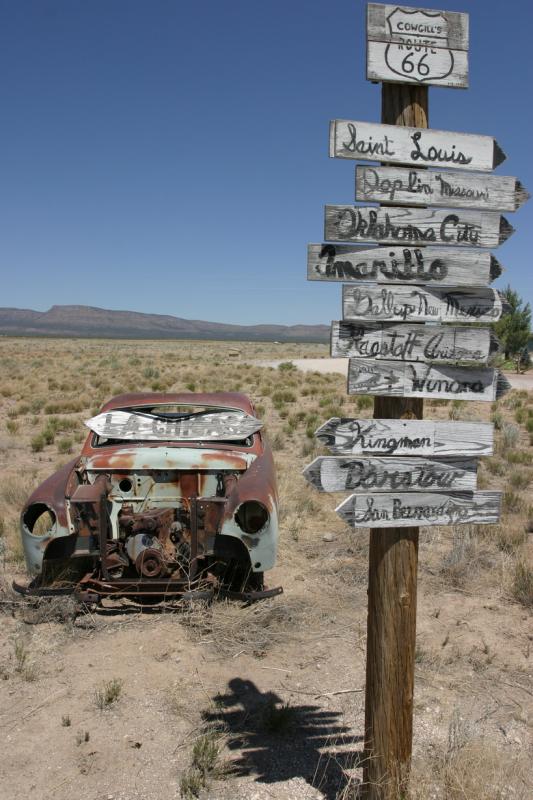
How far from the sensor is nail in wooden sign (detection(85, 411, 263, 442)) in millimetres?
5684

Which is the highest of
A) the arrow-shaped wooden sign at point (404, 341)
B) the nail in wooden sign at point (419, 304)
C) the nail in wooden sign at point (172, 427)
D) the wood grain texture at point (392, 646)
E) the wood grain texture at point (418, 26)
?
the wood grain texture at point (418, 26)

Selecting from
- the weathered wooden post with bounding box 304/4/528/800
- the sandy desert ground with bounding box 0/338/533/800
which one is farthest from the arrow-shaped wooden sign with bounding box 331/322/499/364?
the sandy desert ground with bounding box 0/338/533/800

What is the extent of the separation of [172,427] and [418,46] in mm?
3920

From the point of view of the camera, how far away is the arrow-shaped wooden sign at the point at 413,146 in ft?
8.55

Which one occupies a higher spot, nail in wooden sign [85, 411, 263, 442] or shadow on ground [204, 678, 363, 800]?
nail in wooden sign [85, 411, 263, 442]

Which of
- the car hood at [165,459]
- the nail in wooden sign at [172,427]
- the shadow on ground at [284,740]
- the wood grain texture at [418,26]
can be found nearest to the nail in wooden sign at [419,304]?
the wood grain texture at [418,26]

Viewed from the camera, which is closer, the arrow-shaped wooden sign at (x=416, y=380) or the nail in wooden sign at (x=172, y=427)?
the arrow-shaped wooden sign at (x=416, y=380)

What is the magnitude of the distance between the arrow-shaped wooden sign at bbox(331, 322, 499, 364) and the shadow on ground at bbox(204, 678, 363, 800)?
6.83 feet

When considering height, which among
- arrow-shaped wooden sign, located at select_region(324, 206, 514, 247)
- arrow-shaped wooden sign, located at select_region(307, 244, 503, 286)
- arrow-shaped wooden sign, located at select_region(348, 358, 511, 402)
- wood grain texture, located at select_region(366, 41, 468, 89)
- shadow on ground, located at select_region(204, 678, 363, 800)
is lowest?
shadow on ground, located at select_region(204, 678, 363, 800)

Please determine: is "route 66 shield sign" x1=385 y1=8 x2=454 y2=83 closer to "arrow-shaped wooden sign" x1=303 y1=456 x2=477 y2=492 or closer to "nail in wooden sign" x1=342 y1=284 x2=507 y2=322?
"nail in wooden sign" x1=342 y1=284 x2=507 y2=322

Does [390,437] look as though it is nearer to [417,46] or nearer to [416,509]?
[416,509]

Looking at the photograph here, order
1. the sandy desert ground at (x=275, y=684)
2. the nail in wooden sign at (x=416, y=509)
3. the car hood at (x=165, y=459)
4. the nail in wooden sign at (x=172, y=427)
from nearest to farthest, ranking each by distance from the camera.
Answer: the nail in wooden sign at (x=416, y=509) < the sandy desert ground at (x=275, y=684) < the car hood at (x=165, y=459) < the nail in wooden sign at (x=172, y=427)

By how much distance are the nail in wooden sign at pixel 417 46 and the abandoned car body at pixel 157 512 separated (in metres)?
3.01

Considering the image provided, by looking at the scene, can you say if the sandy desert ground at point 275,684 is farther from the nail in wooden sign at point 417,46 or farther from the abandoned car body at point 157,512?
the nail in wooden sign at point 417,46
